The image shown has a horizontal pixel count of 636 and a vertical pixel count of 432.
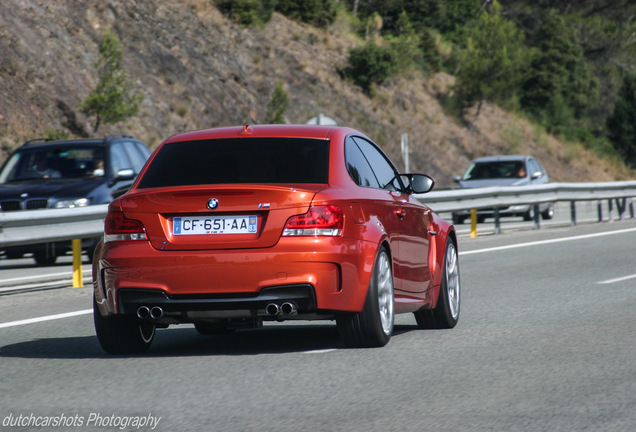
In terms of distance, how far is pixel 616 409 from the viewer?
5.51m

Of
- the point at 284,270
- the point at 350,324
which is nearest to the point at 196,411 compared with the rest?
the point at 284,270

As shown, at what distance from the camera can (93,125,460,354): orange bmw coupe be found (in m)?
6.73

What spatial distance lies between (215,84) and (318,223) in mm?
39647

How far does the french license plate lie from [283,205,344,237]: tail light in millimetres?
220

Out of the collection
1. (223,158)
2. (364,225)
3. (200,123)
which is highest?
(223,158)

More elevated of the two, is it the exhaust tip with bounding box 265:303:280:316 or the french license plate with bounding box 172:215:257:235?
the french license plate with bounding box 172:215:257:235

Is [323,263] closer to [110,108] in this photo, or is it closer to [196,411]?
[196,411]

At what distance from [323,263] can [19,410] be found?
2036 mm

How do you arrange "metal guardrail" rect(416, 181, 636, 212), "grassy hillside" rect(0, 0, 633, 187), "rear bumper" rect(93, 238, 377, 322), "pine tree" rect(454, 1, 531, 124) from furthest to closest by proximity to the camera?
"pine tree" rect(454, 1, 531, 124) → "grassy hillside" rect(0, 0, 633, 187) → "metal guardrail" rect(416, 181, 636, 212) → "rear bumper" rect(93, 238, 377, 322)

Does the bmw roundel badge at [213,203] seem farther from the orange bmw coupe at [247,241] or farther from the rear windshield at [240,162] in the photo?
the rear windshield at [240,162]

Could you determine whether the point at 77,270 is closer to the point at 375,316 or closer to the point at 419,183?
the point at 419,183

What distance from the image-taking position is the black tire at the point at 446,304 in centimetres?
870

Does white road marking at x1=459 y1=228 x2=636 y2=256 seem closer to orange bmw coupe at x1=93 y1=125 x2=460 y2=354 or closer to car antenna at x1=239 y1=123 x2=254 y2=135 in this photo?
car antenna at x1=239 y1=123 x2=254 y2=135

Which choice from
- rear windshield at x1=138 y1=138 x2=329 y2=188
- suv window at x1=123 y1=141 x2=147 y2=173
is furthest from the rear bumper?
suv window at x1=123 y1=141 x2=147 y2=173
